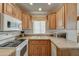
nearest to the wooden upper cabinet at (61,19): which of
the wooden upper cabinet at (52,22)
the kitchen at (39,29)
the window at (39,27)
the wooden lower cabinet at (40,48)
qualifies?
the kitchen at (39,29)


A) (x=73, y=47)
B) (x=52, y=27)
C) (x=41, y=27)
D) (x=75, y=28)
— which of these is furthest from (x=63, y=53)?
(x=41, y=27)

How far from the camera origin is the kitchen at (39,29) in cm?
236

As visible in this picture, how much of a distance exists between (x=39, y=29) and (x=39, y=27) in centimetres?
12

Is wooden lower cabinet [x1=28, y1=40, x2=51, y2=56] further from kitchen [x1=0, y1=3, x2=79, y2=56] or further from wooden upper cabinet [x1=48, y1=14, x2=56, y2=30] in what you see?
wooden upper cabinet [x1=48, y1=14, x2=56, y2=30]

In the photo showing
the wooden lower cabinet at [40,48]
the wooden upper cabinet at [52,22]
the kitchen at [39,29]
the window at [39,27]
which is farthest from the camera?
the window at [39,27]

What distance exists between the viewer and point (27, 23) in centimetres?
643

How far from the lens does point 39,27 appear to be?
7.13m

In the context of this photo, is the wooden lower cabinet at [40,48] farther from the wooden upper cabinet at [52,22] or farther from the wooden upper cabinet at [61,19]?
the wooden upper cabinet at [52,22]

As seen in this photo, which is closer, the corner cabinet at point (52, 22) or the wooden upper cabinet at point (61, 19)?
the wooden upper cabinet at point (61, 19)

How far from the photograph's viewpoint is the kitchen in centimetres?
236

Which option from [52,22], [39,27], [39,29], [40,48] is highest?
[52,22]

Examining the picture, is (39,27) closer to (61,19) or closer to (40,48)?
(40,48)

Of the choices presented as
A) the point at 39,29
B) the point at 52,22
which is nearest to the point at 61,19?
the point at 52,22

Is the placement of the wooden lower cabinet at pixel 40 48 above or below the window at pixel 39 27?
below
